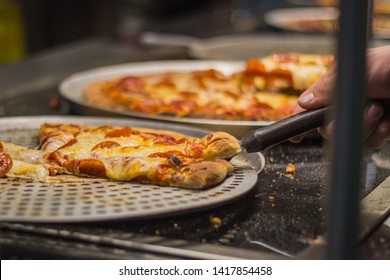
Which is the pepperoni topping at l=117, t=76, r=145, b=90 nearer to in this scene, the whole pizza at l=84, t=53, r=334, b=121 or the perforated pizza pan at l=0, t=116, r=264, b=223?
the whole pizza at l=84, t=53, r=334, b=121

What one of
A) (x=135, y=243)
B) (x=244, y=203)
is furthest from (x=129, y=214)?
(x=244, y=203)

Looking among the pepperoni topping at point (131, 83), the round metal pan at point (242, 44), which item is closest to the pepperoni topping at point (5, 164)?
the pepperoni topping at point (131, 83)

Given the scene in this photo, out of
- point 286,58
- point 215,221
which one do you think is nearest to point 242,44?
point 286,58

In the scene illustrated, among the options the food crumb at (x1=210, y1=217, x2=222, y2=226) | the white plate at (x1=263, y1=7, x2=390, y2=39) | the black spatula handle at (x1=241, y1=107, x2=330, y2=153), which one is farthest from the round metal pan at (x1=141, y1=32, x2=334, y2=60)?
the food crumb at (x1=210, y1=217, x2=222, y2=226)

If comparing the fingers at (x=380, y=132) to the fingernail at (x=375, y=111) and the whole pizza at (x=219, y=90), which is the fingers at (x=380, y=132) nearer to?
the fingernail at (x=375, y=111)

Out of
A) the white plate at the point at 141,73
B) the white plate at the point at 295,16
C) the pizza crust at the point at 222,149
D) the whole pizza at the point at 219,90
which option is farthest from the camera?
the white plate at the point at 295,16
